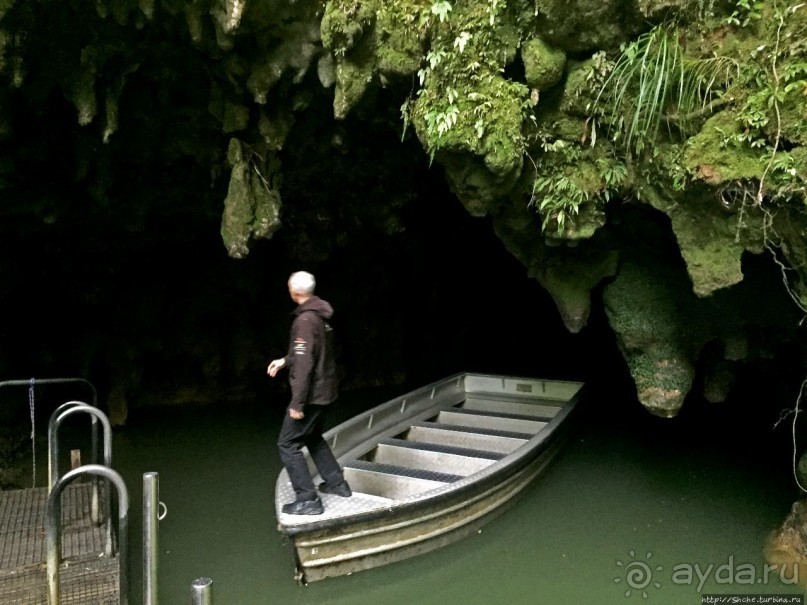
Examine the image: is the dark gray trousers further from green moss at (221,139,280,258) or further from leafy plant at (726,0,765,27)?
leafy plant at (726,0,765,27)

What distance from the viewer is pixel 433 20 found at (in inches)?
160

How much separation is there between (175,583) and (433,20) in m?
4.42

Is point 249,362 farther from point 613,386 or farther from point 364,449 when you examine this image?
point 613,386

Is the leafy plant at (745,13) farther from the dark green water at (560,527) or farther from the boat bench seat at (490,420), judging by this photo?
the boat bench seat at (490,420)

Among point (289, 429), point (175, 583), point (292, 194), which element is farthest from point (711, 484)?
point (292, 194)

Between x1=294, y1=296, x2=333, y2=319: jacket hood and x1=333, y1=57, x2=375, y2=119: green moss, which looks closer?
x1=294, y1=296, x2=333, y2=319: jacket hood

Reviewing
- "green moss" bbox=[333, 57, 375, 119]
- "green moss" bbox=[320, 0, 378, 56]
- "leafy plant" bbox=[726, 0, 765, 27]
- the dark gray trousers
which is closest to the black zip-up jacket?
the dark gray trousers

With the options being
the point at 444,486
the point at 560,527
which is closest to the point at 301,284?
the point at 444,486

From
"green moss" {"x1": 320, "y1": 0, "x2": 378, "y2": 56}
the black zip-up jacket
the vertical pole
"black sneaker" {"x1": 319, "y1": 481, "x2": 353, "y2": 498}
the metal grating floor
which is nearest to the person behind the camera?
the vertical pole

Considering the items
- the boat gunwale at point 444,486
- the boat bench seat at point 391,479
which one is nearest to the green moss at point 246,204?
the boat gunwale at point 444,486

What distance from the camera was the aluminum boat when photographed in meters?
4.06

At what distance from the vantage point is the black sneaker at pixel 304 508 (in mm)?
4020

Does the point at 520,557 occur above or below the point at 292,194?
below

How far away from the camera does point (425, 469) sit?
5.42m
